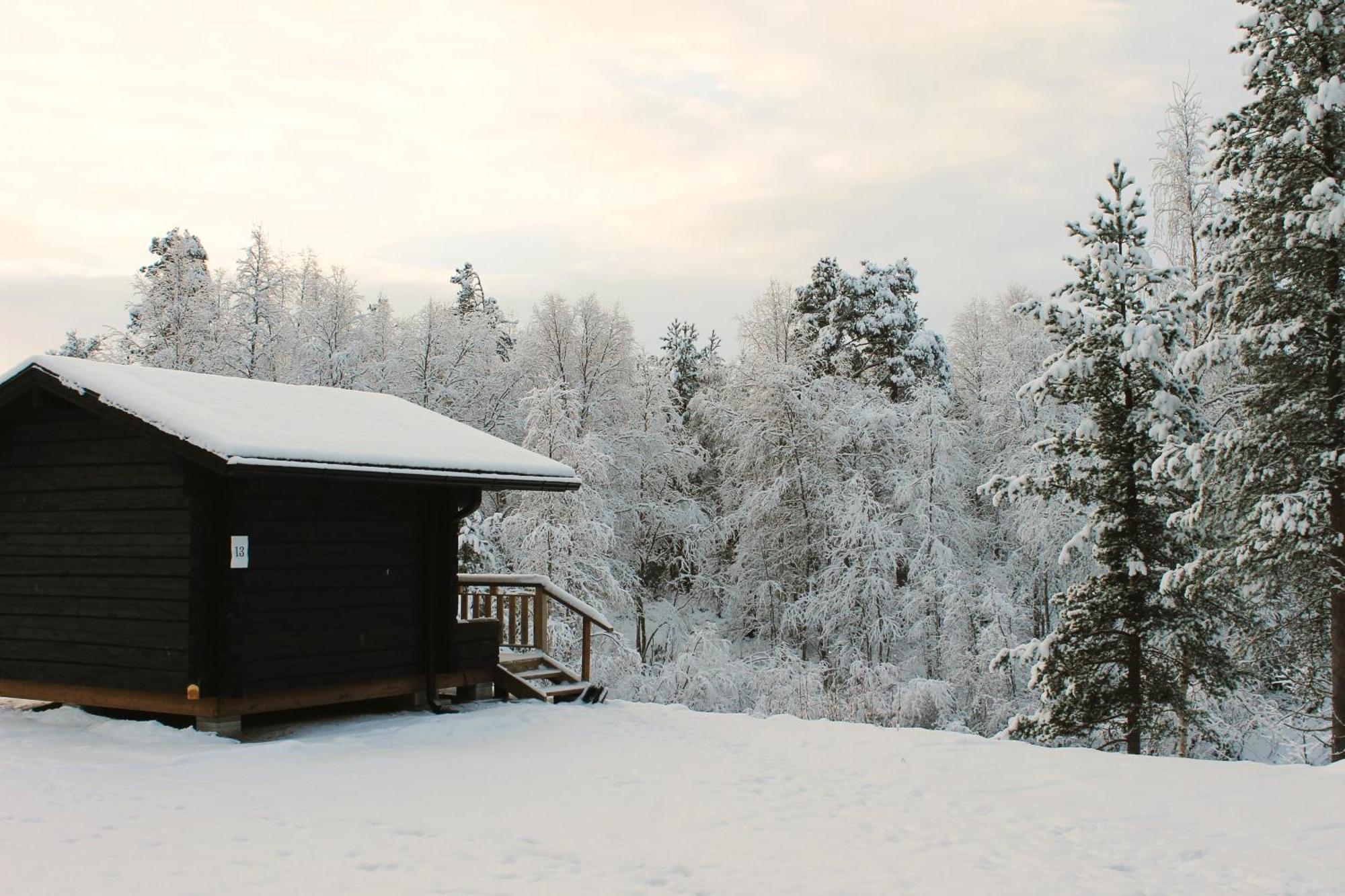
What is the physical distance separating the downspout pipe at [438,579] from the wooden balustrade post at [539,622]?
174cm

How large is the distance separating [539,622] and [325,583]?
12.0 feet

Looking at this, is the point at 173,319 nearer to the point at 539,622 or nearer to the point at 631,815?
the point at 539,622

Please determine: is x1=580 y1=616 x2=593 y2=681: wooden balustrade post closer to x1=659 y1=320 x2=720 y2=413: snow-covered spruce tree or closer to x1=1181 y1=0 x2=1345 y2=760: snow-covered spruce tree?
x1=1181 y1=0 x2=1345 y2=760: snow-covered spruce tree

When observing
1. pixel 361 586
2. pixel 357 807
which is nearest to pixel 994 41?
pixel 361 586

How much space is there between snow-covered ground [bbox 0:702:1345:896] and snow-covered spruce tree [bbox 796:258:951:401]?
2461 cm

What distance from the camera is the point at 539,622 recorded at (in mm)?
13281

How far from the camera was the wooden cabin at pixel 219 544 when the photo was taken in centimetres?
927

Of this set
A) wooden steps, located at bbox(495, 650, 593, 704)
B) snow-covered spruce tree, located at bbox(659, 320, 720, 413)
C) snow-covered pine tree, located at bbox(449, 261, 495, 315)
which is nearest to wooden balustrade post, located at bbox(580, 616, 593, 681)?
wooden steps, located at bbox(495, 650, 593, 704)

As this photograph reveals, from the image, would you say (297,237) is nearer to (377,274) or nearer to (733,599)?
(377,274)

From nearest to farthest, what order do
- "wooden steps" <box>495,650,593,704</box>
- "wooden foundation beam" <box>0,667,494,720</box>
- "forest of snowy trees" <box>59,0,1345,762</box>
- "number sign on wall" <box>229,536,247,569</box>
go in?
"number sign on wall" <box>229,536,247,569</box> → "wooden foundation beam" <box>0,667,494,720</box> → "forest of snowy trees" <box>59,0,1345,762</box> → "wooden steps" <box>495,650,593,704</box>

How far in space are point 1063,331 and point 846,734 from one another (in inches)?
255

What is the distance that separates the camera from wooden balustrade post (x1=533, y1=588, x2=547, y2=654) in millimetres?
13141

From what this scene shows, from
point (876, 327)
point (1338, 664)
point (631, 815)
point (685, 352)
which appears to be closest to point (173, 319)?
point (876, 327)

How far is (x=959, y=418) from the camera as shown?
33375 mm
